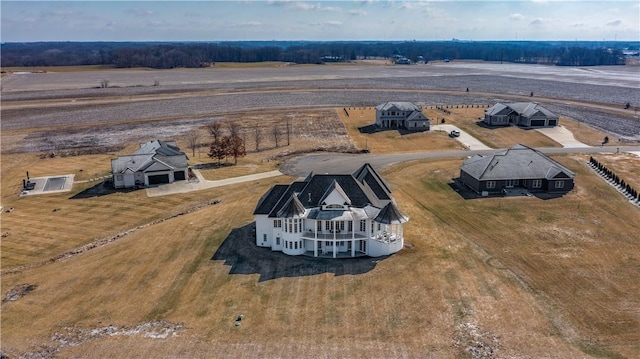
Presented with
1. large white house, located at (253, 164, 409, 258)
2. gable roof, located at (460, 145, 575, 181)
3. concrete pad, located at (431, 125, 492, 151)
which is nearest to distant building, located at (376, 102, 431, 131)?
concrete pad, located at (431, 125, 492, 151)

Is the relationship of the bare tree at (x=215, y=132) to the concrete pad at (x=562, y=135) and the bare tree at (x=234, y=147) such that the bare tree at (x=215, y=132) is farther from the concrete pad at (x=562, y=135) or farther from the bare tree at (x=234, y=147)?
the concrete pad at (x=562, y=135)

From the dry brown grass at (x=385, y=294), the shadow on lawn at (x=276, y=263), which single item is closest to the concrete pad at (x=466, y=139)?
the dry brown grass at (x=385, y=294)

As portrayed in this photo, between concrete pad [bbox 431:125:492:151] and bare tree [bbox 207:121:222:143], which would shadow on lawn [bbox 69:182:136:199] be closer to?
bare tree [bbox 207:121:222:143]

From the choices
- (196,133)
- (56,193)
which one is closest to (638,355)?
(56,193)

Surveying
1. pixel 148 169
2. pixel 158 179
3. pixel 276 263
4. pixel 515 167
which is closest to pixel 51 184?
pixel 148 169

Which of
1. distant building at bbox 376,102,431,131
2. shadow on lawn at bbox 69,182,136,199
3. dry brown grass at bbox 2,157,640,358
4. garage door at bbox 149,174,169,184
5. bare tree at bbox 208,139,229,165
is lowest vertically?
dry brown grass at bbox 2,157,640,358
